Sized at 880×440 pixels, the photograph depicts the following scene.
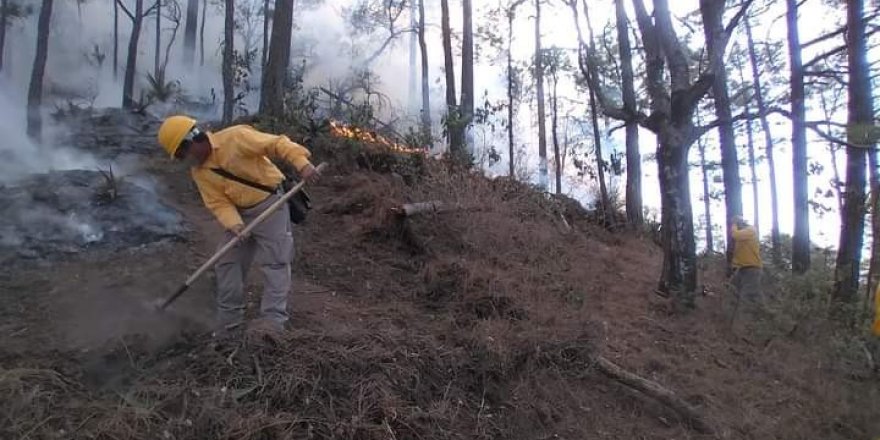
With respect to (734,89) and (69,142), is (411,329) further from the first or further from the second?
(734,89)

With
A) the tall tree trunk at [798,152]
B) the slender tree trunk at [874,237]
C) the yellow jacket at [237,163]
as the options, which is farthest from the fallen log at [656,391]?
the tall tree trunk at [798,152]

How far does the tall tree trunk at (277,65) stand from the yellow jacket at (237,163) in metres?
6.40

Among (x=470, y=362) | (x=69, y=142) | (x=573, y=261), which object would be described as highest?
(x=69, y=142)

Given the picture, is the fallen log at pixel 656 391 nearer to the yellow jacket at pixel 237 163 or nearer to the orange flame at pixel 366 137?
the yellow jacket at pixel 237 163

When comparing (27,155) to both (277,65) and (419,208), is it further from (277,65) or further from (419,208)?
(419,208)

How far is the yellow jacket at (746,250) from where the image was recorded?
8.32 metres

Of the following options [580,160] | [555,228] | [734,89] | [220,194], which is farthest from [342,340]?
[734,89]

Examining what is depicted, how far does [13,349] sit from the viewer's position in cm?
391

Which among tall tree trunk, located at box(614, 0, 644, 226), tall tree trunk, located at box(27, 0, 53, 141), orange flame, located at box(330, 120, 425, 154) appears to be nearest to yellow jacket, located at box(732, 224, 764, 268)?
orange flame, located at box(330, 120, 425, 154)

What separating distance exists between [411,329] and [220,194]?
5.38 ft

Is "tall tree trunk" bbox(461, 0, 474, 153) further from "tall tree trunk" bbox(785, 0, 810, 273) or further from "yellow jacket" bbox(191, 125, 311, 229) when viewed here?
"yellow jacket" bbox(191, 125, 311, 229)

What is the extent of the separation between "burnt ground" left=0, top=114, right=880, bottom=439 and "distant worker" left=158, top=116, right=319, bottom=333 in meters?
0.31

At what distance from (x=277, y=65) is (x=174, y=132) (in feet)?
23.6

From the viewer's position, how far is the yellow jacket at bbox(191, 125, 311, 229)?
167 inches
